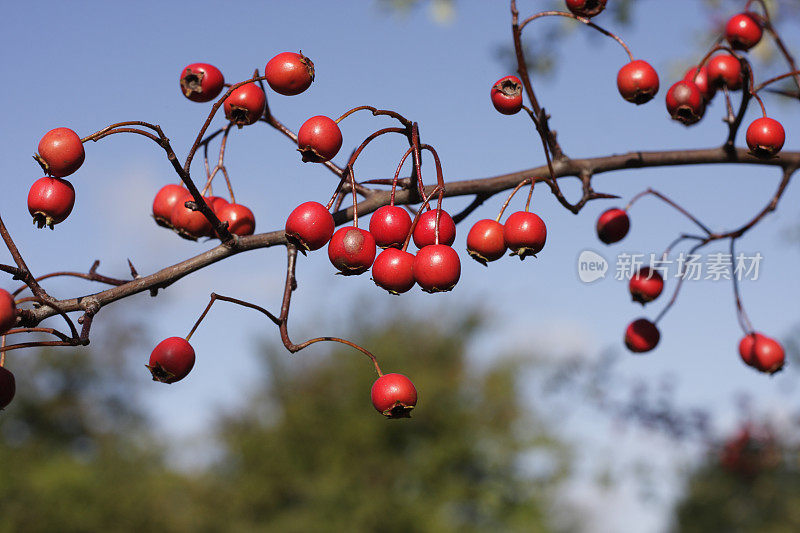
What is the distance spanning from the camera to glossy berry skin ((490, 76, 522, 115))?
4.45ft

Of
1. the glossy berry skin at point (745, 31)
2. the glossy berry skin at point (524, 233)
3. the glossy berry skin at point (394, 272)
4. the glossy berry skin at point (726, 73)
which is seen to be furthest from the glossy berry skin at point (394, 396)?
the glossy berry skin at point (745, 31)

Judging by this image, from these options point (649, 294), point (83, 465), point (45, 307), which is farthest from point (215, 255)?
point (83, 465)

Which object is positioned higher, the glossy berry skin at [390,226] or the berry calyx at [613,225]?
the berry calyx at [613,225]

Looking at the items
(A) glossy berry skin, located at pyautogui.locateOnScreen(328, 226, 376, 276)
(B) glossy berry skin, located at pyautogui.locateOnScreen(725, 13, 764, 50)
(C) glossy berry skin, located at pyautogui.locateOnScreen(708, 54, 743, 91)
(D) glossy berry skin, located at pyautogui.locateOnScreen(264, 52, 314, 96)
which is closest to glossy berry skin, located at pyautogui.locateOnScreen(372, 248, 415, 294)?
(A) glossy berry skin, located at pyautogui.locateOnScreen(328, 226, 376, 276)

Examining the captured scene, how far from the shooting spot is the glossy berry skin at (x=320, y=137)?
3.97 ft

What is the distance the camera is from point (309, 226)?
118cm

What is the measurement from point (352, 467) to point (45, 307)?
11.5 m

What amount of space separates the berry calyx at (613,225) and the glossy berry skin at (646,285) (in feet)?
0.44

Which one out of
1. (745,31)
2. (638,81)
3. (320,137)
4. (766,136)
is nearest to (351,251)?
(320,137)

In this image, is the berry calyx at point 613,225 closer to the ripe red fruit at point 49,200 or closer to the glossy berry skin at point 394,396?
the glossy berry skin at point 394,396

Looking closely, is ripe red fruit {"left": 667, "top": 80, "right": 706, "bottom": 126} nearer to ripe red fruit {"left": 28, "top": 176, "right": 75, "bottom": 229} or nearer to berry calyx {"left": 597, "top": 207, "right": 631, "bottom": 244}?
berry calyx {"left": 597, "top": 207, "right": 631, "bottom": 244}

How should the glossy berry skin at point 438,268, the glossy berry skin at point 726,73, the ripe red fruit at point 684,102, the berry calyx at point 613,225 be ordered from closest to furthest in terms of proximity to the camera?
1. the glossy berry skin at point 438,268
2. the ripe red fruit at point 684,102
3. the berry calyx at point 613,225
4. the glossy berry skin at point 726,73

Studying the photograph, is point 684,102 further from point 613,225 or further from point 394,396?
point 394,396

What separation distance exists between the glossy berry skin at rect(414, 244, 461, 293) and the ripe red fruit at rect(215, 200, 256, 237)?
1.84ft
